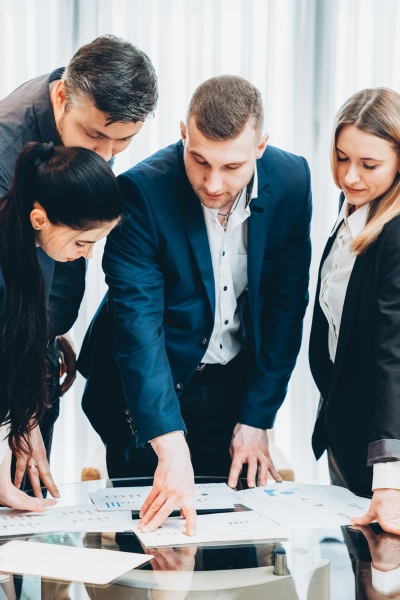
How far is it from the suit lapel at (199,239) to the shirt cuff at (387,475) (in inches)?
23.1

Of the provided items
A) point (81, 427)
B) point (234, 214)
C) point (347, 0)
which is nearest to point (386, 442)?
point (234, 214)

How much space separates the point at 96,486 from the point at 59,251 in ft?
2.05

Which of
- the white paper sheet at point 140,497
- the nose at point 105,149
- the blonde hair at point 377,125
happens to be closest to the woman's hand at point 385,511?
the white paper sheet at point 140,497

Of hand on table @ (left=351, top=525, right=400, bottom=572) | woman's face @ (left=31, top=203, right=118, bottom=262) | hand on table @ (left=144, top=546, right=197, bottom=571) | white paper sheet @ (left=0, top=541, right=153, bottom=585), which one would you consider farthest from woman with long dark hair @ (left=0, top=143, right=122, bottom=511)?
hand on table @ (left=351, top=525, right=400, bottom=572)

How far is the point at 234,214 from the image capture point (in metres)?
1.87

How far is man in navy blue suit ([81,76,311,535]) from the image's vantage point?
1637 mm

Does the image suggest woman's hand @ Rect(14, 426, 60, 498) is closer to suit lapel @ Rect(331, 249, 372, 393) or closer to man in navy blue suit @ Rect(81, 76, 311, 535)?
man in navy blue suit @ Rect(81, 76, 311, 535)

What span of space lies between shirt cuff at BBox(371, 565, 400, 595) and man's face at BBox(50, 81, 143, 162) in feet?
3.41

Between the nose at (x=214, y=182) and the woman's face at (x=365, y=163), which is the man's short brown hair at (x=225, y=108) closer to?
the nose at (x=214, y=182)

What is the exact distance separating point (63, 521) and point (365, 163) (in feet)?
3.33

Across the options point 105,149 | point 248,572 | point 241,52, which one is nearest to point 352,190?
point 105,149

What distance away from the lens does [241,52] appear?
3.23 m

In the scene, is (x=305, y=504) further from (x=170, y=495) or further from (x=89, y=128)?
(x=89, y=128)

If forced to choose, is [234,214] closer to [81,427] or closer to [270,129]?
[270,129]
